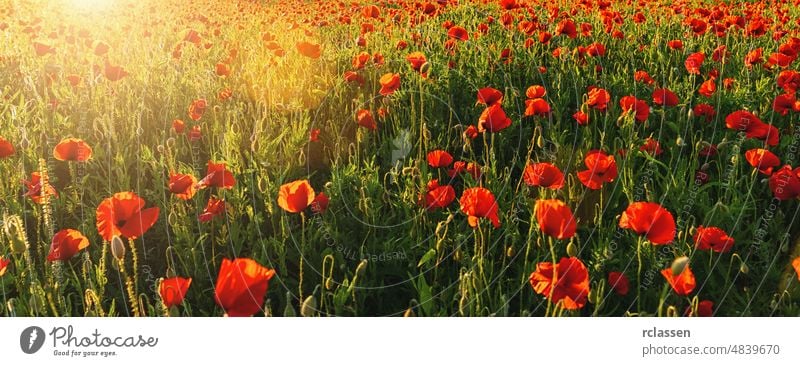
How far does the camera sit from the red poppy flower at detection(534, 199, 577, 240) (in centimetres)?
68

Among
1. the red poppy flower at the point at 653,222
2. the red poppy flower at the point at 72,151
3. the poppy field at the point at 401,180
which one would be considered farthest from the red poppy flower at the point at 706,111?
the red poppy flower at the point at 72,151

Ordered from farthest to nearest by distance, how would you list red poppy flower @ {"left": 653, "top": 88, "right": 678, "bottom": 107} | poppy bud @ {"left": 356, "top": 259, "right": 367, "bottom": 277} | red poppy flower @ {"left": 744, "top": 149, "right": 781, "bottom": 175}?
red poppy flower @ {"left": 653, "top": 88, "right": 678, "bottom": 107}
red poppy flower @ {"left": 744, "top": 149, "right": 781, "bottom": 175}
poppy bud @ {"left": 356, "top": 259, "right": 367, "bottom": 277}

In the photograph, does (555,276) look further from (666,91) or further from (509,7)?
(509,7)

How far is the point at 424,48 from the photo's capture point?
1584mm

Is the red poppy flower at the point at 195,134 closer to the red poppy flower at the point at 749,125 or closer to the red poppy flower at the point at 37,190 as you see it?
the red poppy flower at the point at 37,190

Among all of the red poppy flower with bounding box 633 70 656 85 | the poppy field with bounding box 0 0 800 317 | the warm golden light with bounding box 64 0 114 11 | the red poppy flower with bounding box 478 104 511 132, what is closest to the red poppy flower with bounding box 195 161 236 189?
the poppy field with bounding box 0 0 800 317

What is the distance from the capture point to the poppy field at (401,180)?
0.77 meters

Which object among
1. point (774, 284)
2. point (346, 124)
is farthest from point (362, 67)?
point (774, 284)

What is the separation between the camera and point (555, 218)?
69 centimetres

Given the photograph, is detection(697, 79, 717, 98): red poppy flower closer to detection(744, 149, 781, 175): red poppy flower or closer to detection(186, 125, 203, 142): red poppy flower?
detection(744, 149, 781, 175): red poppy flower

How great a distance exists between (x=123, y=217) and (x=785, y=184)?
3.10 feet

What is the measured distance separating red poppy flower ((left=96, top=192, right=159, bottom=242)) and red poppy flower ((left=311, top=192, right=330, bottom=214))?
25 cm
